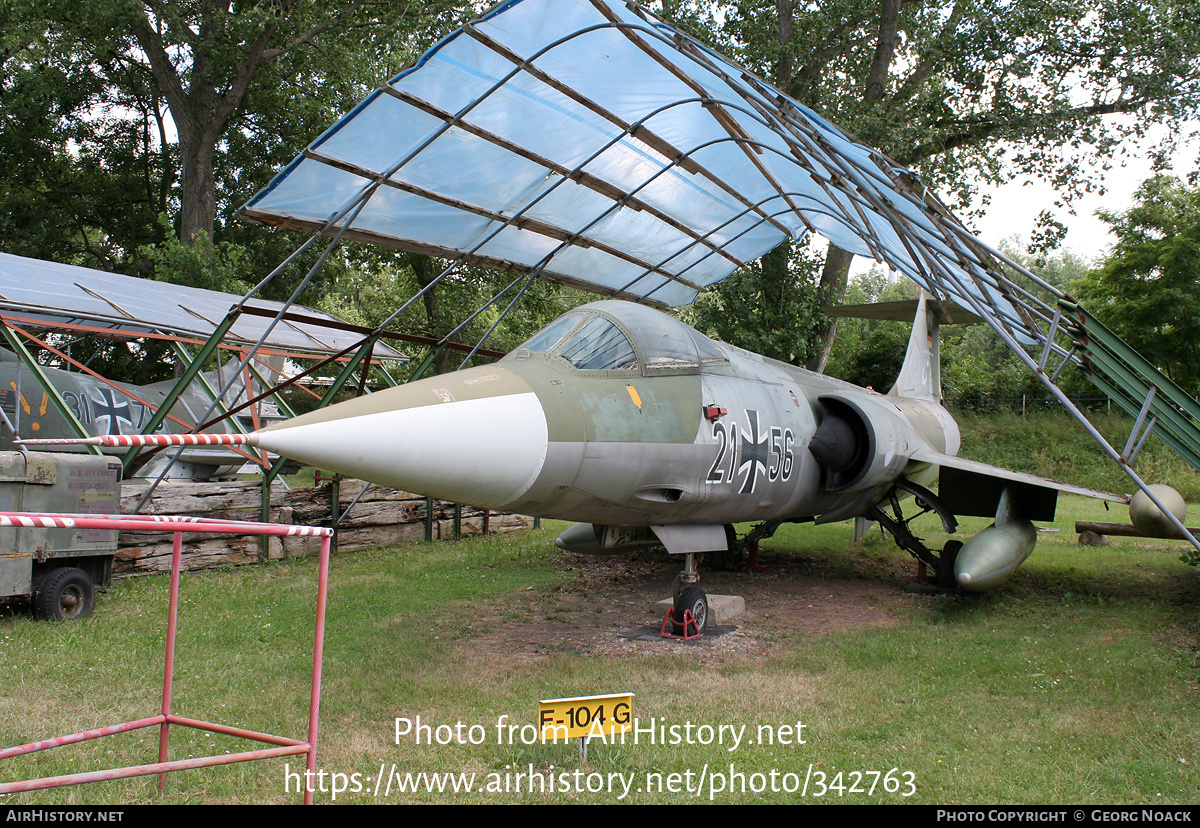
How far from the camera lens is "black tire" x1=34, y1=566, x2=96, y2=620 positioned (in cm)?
679

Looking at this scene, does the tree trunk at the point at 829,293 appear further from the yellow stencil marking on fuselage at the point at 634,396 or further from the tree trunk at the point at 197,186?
the tree trunk at the point at 197,186

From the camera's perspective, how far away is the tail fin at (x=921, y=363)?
1298 centimetres

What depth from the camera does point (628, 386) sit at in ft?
21.0

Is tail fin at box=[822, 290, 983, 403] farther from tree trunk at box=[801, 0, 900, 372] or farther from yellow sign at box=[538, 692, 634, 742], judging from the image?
yellow sign at box=[538, 692, 634, 742]

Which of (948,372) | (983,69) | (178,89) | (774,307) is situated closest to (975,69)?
(983,69)

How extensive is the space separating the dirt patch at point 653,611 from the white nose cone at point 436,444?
215cm

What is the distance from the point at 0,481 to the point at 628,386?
17.4 ft

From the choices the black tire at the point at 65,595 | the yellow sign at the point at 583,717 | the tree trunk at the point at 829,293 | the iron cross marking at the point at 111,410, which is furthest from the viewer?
the tree trunk at the point at 829,293

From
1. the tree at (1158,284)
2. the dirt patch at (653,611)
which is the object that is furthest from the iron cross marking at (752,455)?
the tree at (1158,284)

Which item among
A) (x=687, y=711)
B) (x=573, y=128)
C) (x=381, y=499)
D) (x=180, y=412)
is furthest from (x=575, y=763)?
(x=180, y=412)

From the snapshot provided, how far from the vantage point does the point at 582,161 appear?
30.5ft

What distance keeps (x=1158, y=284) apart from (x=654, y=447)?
24930mm

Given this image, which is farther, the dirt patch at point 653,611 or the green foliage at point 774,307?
the green foliage at point 774,307

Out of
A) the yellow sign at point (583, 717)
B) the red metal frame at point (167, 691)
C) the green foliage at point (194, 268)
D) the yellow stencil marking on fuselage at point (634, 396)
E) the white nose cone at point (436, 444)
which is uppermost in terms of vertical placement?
the green foliage at point (194, 268)
